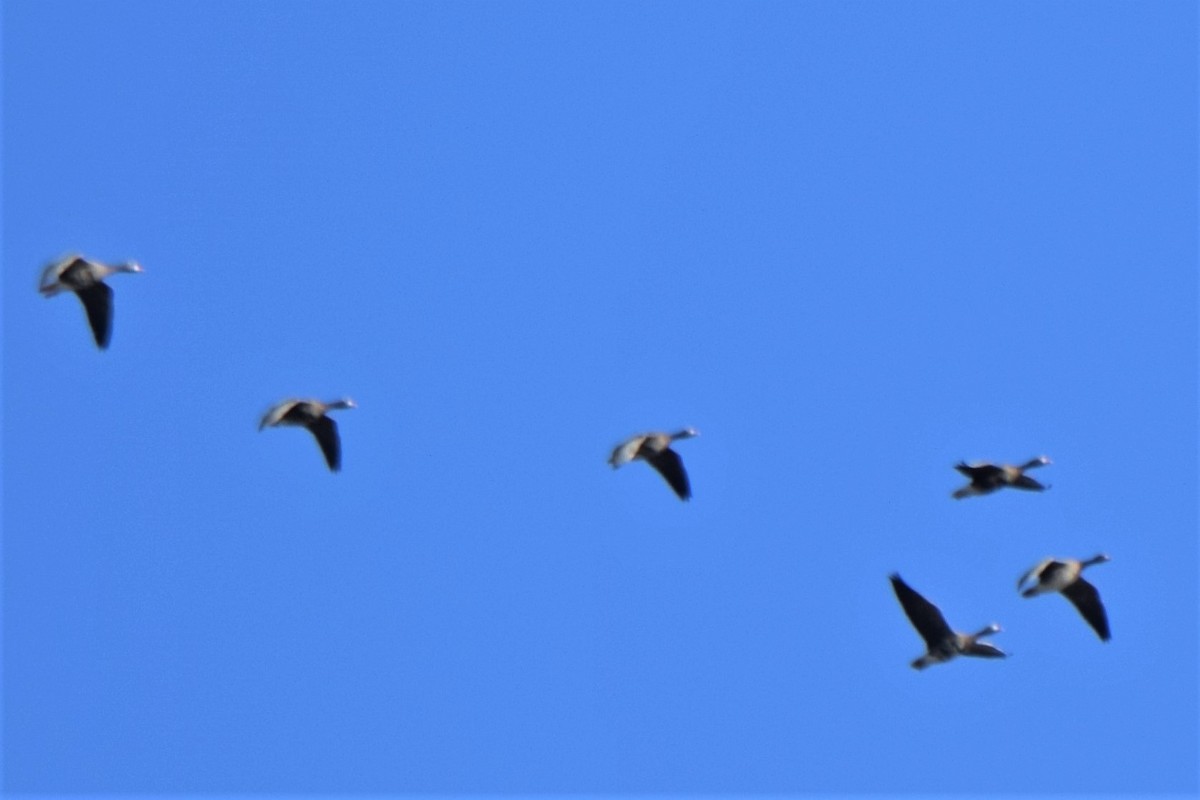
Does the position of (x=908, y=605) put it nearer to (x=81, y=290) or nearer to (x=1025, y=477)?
(x=1025, y=477)

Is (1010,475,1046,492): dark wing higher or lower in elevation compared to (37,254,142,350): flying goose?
lower

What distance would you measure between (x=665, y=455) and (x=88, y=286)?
26.6 ft

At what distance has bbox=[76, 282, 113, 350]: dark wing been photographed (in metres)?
55.3

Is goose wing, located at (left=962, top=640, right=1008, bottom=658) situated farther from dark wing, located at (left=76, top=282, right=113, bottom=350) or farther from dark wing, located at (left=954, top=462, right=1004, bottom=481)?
dark wing, located at (left=76, top=282, right=113, bottom=350)

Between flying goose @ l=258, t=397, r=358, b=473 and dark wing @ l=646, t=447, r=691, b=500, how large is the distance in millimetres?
4230

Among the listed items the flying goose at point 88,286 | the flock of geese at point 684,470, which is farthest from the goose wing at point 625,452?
the flying goose at point 88,286

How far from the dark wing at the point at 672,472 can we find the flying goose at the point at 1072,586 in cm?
482

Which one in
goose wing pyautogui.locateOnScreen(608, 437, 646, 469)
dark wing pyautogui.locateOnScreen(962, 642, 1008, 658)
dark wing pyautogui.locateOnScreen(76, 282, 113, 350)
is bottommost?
dark wing pyautogui.locateOnScreen(962, 642, 1008, 658)

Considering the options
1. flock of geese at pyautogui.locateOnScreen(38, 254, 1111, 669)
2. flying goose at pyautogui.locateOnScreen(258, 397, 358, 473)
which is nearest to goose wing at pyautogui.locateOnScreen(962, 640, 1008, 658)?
flock of geese at pyautogui.locateOnScreen(38, 254, 1111, 669)

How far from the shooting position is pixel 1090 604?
184 ft

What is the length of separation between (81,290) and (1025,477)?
42.2ft

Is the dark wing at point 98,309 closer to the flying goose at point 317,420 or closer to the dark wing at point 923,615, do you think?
the flying goose at point 317,420

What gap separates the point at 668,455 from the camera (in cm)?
5666

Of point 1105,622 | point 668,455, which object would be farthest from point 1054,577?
point 668,455
